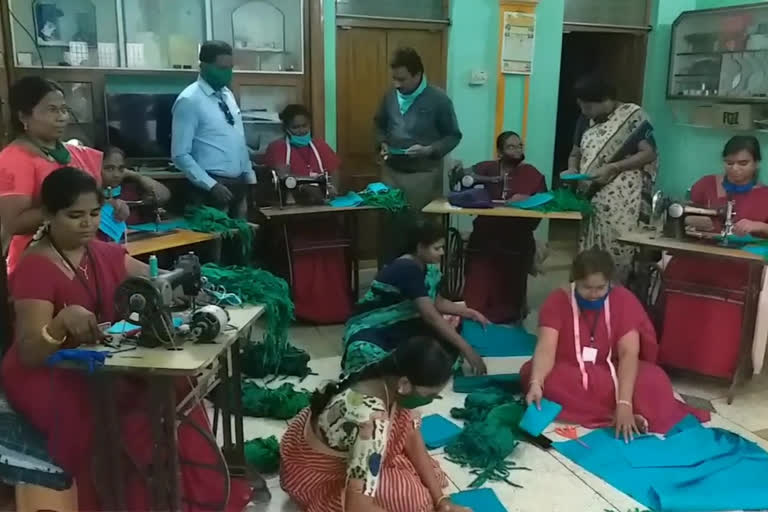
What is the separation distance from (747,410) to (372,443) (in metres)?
2.18

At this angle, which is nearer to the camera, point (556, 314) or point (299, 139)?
point (556, 314)

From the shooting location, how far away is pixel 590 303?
313cm

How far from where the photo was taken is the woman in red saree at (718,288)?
134 inches

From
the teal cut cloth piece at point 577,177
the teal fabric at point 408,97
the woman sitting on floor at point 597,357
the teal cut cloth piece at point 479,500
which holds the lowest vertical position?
the teal cut cloth piece at point 479,500

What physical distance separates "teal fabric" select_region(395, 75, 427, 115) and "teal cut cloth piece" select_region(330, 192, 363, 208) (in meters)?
0.61

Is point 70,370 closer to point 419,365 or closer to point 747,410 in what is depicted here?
point 419,365

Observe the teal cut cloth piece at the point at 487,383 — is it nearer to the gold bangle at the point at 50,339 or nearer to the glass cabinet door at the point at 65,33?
the gold bangle at the point at 50,339

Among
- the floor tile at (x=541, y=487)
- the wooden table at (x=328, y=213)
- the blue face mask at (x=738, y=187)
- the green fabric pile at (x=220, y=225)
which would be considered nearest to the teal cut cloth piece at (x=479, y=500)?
the floor tile at (x=541, y=487)

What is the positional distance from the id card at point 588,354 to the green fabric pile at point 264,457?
1.36 meters

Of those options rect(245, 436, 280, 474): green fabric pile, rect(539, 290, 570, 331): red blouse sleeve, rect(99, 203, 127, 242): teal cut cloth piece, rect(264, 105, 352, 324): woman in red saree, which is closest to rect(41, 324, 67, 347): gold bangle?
rect(245, 436, 280, 474): green fabric pile

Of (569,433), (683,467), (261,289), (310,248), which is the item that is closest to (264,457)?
(261,289)

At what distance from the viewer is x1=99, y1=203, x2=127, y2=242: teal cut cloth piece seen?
3230 millimetres

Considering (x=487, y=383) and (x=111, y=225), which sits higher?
(x=111, y=225)

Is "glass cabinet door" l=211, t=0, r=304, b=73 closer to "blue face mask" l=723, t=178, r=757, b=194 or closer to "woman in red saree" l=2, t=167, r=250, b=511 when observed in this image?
"blue face mask" l=723, t=178, r=757, b=194
